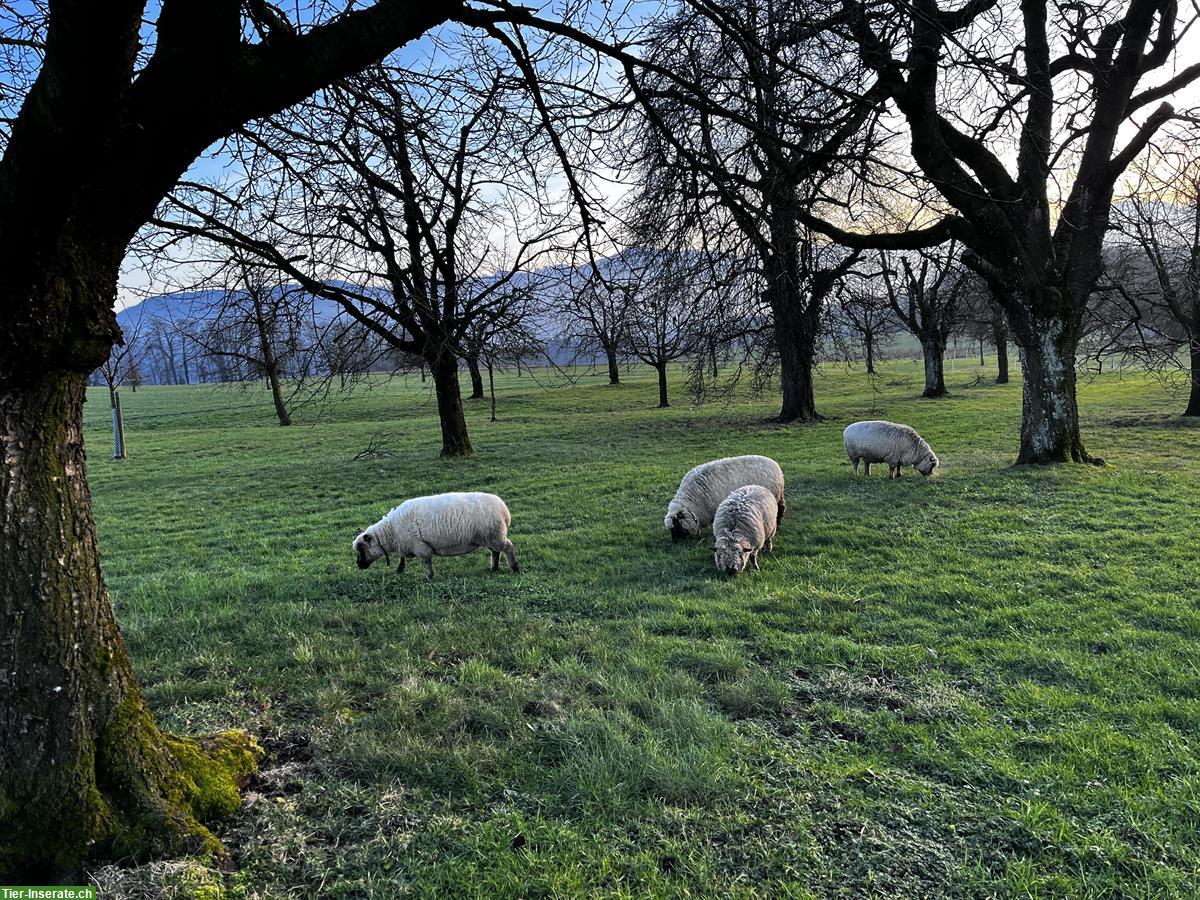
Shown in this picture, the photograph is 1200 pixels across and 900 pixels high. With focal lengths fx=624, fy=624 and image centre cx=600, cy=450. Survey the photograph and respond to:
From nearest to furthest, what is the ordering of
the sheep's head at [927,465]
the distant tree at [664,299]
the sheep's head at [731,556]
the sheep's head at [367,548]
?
the distant tree at [664,299], the sheep's head at [731,556], the sheep's head at [367,548], the sheep's head at [927,465]

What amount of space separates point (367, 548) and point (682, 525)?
4320 millimetres

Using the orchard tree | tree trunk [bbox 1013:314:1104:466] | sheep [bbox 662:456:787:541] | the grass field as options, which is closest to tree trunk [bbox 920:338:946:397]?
tree trunk [bbox 1013:314:1104:466]

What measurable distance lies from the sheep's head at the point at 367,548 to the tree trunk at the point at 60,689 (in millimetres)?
5027

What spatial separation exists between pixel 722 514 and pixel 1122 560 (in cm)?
470

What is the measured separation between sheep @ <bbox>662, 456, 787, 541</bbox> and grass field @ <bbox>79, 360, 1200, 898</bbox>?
0.44 meters

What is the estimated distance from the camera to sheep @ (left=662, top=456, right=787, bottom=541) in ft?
29.9

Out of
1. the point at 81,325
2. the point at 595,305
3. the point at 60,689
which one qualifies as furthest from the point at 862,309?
the point at 60,689

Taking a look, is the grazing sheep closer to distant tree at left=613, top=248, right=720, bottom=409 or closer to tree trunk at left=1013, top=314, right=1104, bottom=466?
distant tree at left=613, top=248, right=720, bottom=409

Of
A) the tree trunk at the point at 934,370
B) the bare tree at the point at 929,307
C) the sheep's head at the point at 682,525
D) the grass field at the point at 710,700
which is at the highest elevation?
the bare tree at the point at 929,307

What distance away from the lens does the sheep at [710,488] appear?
29.9 ft

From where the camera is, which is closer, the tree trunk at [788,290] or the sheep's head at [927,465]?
the tree trunk at [788,290]

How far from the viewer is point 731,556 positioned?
7.40 meters

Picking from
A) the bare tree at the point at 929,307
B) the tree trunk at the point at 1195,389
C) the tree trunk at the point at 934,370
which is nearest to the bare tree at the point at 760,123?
the bare tree at the point at 929,307

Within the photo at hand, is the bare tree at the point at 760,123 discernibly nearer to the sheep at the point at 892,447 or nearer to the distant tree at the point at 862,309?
the distant tree at the point at 862,309
